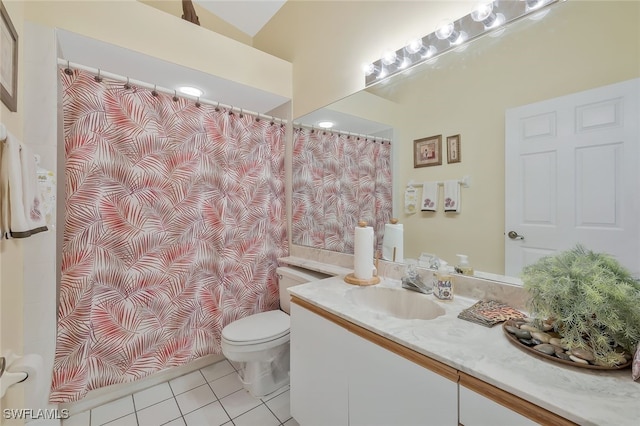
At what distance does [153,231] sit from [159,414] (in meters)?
1.06

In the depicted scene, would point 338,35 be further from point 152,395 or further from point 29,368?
point 152,395

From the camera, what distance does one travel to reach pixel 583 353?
66 cm

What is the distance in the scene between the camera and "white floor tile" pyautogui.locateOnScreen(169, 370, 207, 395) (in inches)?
67.2

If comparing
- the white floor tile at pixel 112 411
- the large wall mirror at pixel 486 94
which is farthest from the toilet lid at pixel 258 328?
the large wall mirror at pixel 486 94

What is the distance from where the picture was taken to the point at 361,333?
0.95m

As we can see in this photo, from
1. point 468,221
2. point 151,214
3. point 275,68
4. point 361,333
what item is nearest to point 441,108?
point 468,221

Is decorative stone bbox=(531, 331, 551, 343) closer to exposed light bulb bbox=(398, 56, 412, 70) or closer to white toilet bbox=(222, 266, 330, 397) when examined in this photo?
white toilet bbox=(222, 266, 330, 397)

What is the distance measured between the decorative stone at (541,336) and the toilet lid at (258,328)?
4.24ft

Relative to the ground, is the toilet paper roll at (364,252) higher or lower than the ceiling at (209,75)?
lower

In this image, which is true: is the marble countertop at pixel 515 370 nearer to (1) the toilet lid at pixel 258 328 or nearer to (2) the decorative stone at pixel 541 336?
(2) the decorative stone at pixel 541 336

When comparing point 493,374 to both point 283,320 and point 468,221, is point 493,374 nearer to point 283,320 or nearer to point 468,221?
point 468,221

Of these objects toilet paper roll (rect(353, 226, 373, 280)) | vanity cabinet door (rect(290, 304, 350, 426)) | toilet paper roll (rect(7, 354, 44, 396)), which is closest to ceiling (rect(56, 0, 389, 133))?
toilet paper roll (rect(353, 226, 373, 280))

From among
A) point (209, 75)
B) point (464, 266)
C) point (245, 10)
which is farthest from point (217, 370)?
point (245, 10)

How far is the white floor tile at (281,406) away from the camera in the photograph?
58.8 inches
